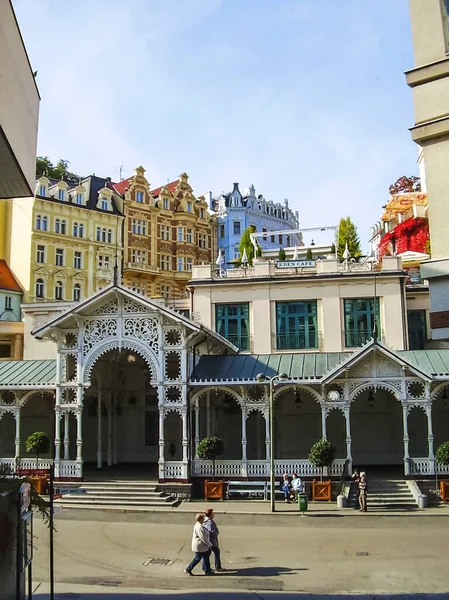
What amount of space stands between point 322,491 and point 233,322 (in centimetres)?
1129

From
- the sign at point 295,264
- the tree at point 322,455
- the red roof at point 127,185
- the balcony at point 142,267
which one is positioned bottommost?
the tree at point 322,455

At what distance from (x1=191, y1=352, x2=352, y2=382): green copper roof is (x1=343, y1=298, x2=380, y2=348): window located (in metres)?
3.15

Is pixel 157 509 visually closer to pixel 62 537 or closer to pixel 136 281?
pixel 62 537

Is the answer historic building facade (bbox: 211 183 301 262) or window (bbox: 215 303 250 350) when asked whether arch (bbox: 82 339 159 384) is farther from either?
historic building facade (bbox: 211 183 301 262)

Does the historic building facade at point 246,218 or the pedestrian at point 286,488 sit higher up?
the historic building facade at point 246,218

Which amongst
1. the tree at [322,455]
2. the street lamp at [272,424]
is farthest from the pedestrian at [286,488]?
the street lamp at [272,424]

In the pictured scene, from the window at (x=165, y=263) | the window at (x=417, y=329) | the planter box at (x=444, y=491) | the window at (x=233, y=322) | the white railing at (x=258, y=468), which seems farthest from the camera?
the window at (x=165, y=263)

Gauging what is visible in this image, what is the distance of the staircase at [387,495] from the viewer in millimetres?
23266

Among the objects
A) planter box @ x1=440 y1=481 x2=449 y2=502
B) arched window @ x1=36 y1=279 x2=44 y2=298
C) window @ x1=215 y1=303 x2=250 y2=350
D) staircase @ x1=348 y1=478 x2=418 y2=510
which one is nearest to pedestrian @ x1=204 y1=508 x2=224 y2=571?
staircase @ x1=348 y1=478 x2=418 y2=510

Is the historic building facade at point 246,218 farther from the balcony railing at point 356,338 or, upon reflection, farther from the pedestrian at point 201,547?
the pedestrian at point 201,547

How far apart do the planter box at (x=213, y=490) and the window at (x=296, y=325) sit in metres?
9.12

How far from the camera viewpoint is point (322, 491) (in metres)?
24.4

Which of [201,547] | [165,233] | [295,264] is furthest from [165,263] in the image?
[201,547]

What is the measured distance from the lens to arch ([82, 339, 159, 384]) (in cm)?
2608
